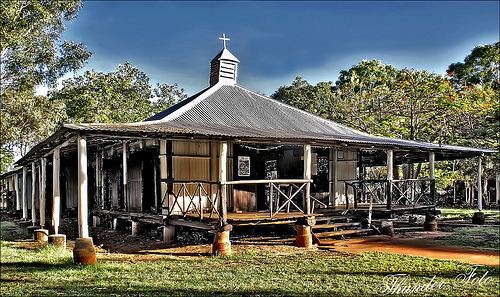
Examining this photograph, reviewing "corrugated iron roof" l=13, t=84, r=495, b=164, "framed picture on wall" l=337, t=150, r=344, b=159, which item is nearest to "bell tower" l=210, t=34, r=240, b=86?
"corrugated iron roof" l=13, t=84, r=495, b=164

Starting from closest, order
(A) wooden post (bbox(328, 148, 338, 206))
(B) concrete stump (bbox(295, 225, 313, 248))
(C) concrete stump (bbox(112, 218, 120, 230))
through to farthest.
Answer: (B) concrete stump (bbox(295, 225, 313, 248)) < (C) concrete stump (bbox(112, 218, 120, 230)) < (A) wooden post (bbox(328, 148, 338, 206))

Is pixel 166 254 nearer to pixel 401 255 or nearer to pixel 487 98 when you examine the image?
pixel 401 255

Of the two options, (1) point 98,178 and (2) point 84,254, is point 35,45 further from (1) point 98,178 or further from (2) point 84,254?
(2) point 84,254

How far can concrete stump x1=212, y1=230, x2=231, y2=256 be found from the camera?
11189 millimetres

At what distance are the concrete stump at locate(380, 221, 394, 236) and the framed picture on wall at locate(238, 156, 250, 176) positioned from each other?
4.73 meters

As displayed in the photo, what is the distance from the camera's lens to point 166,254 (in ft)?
38.5

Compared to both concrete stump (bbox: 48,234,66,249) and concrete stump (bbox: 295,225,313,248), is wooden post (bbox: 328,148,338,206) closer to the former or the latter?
concrete stump (bbox: 295,225,313,248)

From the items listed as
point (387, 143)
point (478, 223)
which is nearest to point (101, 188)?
point (387, 143)

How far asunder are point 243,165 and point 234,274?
8185 mm

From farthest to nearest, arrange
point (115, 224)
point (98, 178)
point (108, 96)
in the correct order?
point (108, 96), point (98, 178), point (115, 224)

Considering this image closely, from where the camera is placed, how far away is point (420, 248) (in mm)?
11852

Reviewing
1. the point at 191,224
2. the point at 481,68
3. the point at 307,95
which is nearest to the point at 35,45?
the point at 191,224

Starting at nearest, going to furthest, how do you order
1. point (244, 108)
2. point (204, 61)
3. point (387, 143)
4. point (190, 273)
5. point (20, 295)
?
point (20, 295)
point (190, 273)
point (387, 143)
point (244, 108)
point (204, 61)

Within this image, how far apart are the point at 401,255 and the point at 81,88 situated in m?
25.5
